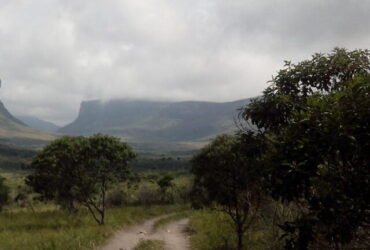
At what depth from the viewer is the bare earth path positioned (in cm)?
2103

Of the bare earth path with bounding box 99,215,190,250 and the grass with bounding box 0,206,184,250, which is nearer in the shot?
the grass with bounding box 0,206,184,250

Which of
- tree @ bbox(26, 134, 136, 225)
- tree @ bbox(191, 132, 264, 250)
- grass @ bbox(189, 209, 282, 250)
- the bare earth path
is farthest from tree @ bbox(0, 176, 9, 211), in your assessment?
tree @ bbox(191, 132, 264, 250)

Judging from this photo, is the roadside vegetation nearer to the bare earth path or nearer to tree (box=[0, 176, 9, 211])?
the bare earth path

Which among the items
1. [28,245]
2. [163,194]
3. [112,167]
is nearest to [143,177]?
[163,194]

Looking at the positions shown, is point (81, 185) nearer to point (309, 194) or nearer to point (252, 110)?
point (252, 110)

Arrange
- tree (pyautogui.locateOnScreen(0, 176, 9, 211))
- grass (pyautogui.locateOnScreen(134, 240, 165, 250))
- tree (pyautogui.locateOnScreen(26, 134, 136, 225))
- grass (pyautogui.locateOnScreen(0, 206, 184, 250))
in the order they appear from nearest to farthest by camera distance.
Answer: grass (pyautogui.locateOnScreen(0, 206, 184, 250)) < grass (pyautogui.locateOnScreen(134, 240, 165, 250)) < tree (pyautogui.locateOnScreen(26, 134, 136, 225)) < tree (pyautogui.locateOnScreen(0, 176, 9, 211))

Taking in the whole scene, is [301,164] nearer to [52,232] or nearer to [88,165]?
[52,232]

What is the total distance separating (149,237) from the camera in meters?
24.7

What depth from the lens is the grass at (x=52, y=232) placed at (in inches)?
740

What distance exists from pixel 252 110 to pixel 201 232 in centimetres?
1834

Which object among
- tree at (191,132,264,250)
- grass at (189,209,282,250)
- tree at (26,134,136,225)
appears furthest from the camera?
tree at (26,134,136,225)

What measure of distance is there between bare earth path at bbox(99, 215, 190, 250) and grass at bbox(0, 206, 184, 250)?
0.62 metres

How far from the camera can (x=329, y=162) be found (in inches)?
181

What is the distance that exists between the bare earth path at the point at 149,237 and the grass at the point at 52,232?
620 millimetres
